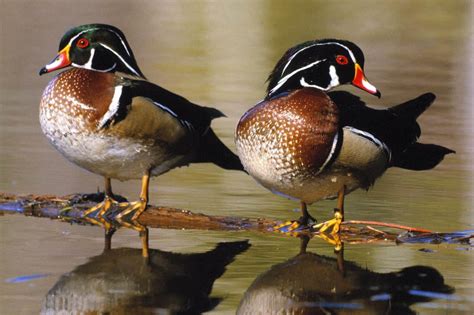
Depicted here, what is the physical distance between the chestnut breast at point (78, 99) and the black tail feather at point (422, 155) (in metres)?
1.45

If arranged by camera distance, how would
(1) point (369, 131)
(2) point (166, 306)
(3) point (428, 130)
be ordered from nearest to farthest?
(2) point (166, 306)
(1) point (369, 131)
(3) point (428, 130)

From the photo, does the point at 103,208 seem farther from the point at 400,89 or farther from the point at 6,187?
the point at 400,89

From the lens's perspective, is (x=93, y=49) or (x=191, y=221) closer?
(x=191, y=221)

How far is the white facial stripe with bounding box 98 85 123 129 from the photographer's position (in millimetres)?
5543

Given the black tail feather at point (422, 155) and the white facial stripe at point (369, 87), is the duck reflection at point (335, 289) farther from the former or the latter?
the black tail feather at point (422, 155)

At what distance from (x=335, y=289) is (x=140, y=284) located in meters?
0.72

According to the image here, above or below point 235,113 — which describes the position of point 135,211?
below

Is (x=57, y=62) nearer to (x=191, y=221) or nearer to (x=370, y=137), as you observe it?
(x=191, y=221)

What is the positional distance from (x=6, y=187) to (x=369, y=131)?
1.97 metres

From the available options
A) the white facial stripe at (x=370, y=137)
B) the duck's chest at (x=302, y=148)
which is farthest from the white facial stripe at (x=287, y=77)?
the white facial stripe at (x=370, y=137)

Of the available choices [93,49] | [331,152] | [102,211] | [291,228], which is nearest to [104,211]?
[102,211]

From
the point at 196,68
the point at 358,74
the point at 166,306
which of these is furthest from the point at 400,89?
the point at 166,306

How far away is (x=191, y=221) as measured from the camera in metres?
5.45

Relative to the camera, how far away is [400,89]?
36.6ft
